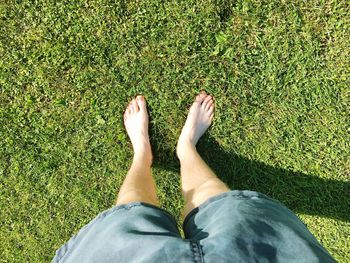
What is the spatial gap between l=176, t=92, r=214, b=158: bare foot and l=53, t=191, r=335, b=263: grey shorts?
1061 mm

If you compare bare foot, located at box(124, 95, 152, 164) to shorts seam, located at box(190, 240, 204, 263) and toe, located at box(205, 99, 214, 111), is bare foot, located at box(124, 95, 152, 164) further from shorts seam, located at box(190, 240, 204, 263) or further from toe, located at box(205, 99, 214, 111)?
shorts seam, located at box(190, 240, 204, 263)

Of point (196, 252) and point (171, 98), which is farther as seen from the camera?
point (171, 98)

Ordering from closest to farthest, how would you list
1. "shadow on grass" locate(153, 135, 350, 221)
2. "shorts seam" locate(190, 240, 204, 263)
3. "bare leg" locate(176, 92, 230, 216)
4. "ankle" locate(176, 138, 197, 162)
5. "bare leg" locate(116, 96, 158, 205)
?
"shorts seam" locate(190, 240, 204, 263), "bare leg" locate(176, 92, 230, 216), "bare leg" locate(116, 96, 158, 205), "ankle" locate(176, 138, 197, 162), "shadow on grass" locate(153, 135, 350, 221)

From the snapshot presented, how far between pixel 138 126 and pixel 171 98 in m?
0.34

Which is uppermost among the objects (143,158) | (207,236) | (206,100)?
(207,236)

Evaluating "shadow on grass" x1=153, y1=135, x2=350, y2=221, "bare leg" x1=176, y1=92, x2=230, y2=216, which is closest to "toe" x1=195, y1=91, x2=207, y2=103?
"bare leg" x1=176, y1=92, x2=230, y2=216

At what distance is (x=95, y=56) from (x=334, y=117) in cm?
193

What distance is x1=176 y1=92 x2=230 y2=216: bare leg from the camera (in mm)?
2730

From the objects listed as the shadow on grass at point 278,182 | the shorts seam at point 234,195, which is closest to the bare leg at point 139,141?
the shadow on grass at point 278,182

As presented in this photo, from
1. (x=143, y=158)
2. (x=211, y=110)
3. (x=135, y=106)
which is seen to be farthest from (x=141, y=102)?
(x=211, y=110)

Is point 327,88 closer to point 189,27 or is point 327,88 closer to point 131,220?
point 189,27

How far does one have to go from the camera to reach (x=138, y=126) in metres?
3.19

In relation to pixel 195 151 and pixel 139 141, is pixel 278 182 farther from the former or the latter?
pixel 139 141

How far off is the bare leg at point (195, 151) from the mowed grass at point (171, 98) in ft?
0.27
